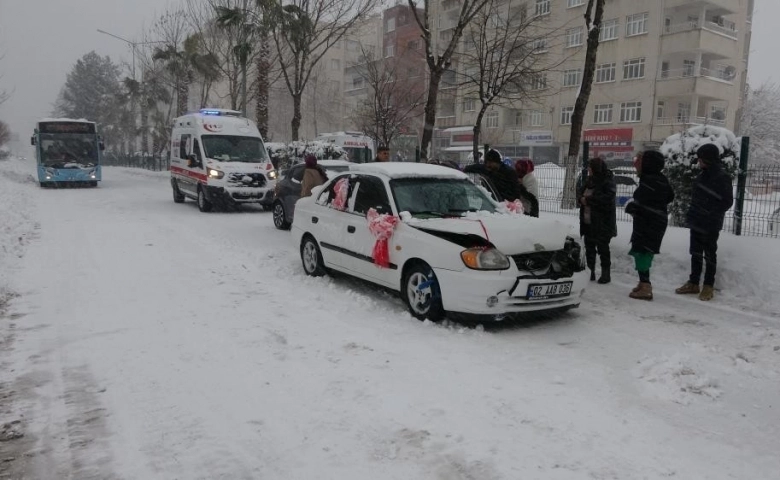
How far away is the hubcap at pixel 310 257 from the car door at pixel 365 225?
1.01 m

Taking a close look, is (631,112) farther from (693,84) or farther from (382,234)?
(382,234)

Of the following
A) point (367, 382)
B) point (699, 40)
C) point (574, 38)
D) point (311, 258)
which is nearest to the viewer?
point (367, 382)

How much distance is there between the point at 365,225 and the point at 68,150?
22.3 metres

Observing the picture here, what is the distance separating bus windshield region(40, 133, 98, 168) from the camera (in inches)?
957

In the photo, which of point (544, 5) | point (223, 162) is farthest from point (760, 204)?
point (544, 5)

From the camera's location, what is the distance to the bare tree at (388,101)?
28.0 m

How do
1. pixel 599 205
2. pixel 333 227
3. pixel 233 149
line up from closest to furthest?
pixel 333 227
pixel 599 205
pixel 233 149

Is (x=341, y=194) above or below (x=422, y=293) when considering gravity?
above

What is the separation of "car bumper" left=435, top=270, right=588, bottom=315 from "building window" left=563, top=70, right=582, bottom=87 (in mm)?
41173

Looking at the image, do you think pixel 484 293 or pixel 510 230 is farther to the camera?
pixel 510 230

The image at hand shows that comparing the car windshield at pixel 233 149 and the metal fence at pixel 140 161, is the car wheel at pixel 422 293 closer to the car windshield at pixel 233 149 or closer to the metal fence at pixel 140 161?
the car windshield at pixel 233 149

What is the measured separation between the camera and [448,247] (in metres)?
5.88

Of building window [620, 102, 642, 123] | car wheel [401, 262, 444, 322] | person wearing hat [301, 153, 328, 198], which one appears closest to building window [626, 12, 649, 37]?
building window [620, 102, 642, 123]

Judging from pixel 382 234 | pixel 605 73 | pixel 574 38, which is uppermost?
pixel 574 38
